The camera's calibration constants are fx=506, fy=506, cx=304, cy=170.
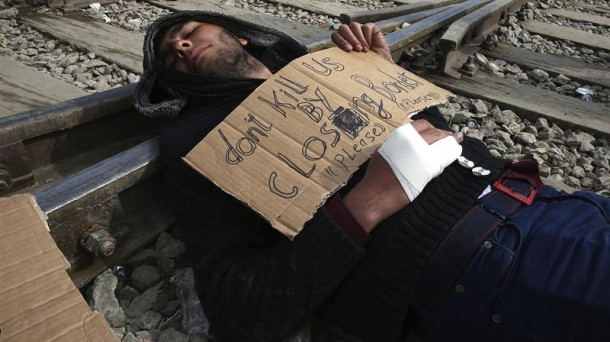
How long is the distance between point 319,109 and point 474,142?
688mm

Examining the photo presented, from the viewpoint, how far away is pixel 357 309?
1771 mm

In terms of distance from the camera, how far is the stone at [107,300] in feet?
6.09

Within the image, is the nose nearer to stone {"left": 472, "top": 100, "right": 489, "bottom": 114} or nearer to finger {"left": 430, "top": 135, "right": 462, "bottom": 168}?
finger {"left": 430, "top": 135, "right": 462, "bottom": 168}

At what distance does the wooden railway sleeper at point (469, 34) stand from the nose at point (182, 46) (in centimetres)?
237

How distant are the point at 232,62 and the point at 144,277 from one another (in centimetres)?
106

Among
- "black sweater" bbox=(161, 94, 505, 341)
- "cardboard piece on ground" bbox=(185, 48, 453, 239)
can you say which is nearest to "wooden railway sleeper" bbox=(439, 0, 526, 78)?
"cardboard piece on ground" bbox=(185, 48, 453, 239)

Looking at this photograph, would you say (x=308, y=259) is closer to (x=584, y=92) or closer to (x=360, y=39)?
(x=360, y=39)

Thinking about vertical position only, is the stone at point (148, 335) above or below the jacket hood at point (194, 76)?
below

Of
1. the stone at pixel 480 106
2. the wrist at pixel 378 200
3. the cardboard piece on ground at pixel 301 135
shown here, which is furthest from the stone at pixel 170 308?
the stone at pixel 480 106

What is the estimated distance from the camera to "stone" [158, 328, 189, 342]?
6.04 ft

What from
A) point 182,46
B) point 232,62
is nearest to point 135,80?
point 182,46

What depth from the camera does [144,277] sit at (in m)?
2.06

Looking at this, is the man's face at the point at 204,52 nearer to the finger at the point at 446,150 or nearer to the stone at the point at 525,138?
the finger at the point at 446,150

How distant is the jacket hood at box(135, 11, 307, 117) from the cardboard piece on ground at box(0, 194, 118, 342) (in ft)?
2.95
